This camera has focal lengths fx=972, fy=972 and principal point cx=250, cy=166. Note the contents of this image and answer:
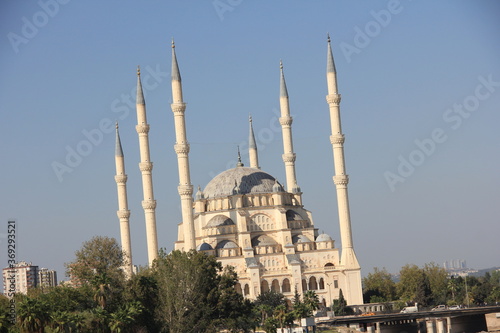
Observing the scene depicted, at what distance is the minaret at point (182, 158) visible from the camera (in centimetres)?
8100

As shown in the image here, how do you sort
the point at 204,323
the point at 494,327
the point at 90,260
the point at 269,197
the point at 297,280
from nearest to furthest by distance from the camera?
the point at 204,323 → the point at 90,260 → the point at 494,327 → the point at 297,280 → the point at 269,197

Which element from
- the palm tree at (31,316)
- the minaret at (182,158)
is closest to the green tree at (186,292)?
the palm tree at (31,316)

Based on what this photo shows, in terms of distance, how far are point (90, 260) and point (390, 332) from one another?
29.3 meters

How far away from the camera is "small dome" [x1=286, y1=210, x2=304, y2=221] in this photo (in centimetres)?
9262

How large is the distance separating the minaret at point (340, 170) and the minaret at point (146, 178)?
16.0 metres

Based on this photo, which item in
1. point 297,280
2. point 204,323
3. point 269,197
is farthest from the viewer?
point 269,197

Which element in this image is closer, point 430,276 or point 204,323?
point 204,323

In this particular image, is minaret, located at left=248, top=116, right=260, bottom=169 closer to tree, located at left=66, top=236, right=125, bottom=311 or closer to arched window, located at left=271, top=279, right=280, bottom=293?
arched window, located at left=271, top=279, right=280, bottom=293

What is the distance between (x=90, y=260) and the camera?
221 ft

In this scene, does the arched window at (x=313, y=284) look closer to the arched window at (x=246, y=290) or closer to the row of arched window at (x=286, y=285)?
the row of arched window at (x=286, y=285)

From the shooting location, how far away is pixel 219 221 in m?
90.9

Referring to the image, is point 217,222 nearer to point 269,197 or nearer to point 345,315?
point 269,197

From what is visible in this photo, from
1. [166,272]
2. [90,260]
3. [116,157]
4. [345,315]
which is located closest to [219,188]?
[116,157]

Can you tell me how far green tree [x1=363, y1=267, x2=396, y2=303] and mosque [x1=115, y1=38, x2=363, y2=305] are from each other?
26.5 ft
